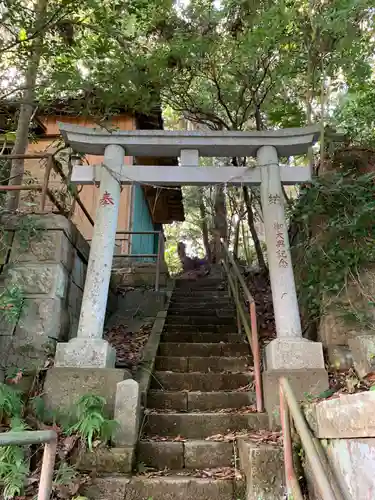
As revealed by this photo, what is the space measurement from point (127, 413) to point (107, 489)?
0.66m

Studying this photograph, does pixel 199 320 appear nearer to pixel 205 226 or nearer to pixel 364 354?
pixel 364 354

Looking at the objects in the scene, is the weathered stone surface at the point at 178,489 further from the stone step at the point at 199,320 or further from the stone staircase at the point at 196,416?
the stone step at the point at 199,320

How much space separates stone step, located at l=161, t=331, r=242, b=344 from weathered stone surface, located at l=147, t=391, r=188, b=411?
62.6 inches

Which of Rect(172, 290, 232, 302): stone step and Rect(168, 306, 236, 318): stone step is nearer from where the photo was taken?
Rect(168, 306, 236, 318): stone step

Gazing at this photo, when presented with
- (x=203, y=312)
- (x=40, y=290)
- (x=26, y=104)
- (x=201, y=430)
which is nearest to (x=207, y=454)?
(x=201, y=430)

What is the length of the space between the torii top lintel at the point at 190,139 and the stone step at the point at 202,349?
2840 mm

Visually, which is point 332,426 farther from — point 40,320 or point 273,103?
point 273,103

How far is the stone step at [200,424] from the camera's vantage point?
14.0 ft

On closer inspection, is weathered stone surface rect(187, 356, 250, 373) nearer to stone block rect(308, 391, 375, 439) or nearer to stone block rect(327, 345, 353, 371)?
stone block rect(327, 345, 353, 371)

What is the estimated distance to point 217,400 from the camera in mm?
4723

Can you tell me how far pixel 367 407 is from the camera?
2051 mm

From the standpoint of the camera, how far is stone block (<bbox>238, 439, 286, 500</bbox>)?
3172mm

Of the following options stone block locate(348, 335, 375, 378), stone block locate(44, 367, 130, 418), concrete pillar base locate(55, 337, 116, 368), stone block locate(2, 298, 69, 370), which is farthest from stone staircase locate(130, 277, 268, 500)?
stone block locate(2, 298, 69, 370)

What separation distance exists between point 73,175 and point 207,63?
14.3 feet
